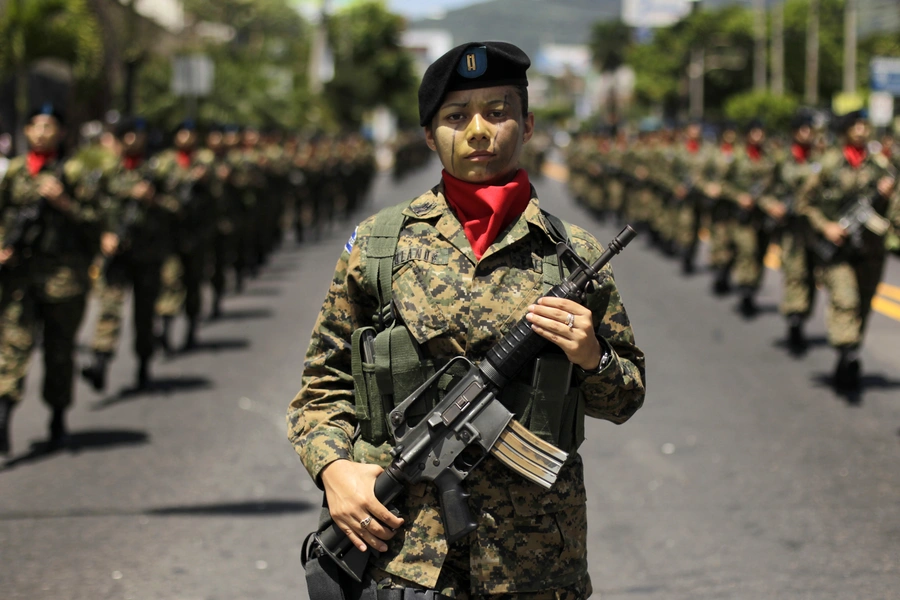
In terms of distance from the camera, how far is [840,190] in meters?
9.13

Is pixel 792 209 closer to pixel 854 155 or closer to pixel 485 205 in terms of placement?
pixel 854 155

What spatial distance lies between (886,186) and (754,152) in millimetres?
5361

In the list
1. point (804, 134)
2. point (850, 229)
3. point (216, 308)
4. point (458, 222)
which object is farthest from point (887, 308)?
point (458, 222)

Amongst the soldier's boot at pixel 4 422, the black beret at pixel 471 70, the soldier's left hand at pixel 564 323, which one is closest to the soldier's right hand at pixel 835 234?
the soldier's boot at pixel 4 422

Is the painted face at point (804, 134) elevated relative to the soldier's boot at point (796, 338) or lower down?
elevated

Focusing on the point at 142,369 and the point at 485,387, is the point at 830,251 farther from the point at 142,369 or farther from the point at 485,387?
the point at 485,387

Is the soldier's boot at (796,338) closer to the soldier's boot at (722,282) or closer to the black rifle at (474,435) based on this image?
the soldier's boot at (722,282)

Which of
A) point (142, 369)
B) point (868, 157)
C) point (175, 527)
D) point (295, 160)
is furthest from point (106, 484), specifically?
point (295, 160)

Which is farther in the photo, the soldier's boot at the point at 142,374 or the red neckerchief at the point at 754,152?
the red neckerchief at the point at 754,152

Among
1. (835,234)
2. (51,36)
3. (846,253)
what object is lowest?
(846,253)

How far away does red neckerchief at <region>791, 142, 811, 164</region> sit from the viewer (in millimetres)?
11305

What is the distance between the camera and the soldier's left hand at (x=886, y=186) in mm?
8852

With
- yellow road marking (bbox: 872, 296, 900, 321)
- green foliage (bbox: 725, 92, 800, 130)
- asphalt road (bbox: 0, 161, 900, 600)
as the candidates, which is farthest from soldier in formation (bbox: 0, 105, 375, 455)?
green foliage (bbox: 725, 92, 800, 130)

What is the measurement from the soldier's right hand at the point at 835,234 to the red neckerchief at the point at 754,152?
17.4 feet
